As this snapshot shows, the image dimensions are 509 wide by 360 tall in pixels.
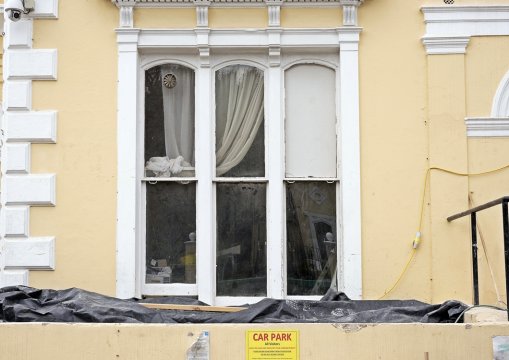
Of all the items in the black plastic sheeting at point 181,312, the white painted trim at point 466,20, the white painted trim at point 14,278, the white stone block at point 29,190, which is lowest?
the black plastic sheeting at point 181,312

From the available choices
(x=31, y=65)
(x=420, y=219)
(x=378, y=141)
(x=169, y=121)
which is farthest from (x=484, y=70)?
(x=31, y=65)

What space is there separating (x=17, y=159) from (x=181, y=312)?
7.52 feet

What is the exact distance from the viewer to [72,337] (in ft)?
17.4

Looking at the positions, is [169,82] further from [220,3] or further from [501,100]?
[501,100]

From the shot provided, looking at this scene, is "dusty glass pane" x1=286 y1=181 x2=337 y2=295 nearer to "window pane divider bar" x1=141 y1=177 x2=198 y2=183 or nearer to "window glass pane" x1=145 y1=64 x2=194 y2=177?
"window pane divider bar" x1=141 y1=177 x2=198 y2=183

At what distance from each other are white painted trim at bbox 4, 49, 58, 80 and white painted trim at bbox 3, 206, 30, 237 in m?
1.29

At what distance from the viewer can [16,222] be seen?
272 inches

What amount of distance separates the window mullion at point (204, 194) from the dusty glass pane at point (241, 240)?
0.11 m

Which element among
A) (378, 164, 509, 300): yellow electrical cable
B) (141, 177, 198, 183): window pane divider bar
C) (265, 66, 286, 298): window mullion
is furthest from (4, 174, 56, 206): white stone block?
(378, 164, 509, 300): yellow electrical cable

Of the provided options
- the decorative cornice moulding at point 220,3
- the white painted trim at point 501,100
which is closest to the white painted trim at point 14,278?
the decorative cornice moulding at point 220,3

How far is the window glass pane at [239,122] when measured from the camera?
23.7 ft

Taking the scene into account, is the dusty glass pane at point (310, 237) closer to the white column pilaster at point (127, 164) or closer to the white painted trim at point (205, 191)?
the white painted trim at point (205, 191)

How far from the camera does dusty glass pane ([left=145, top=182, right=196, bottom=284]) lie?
7129 millimetres

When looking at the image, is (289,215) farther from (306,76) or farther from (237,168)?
(306,76)
